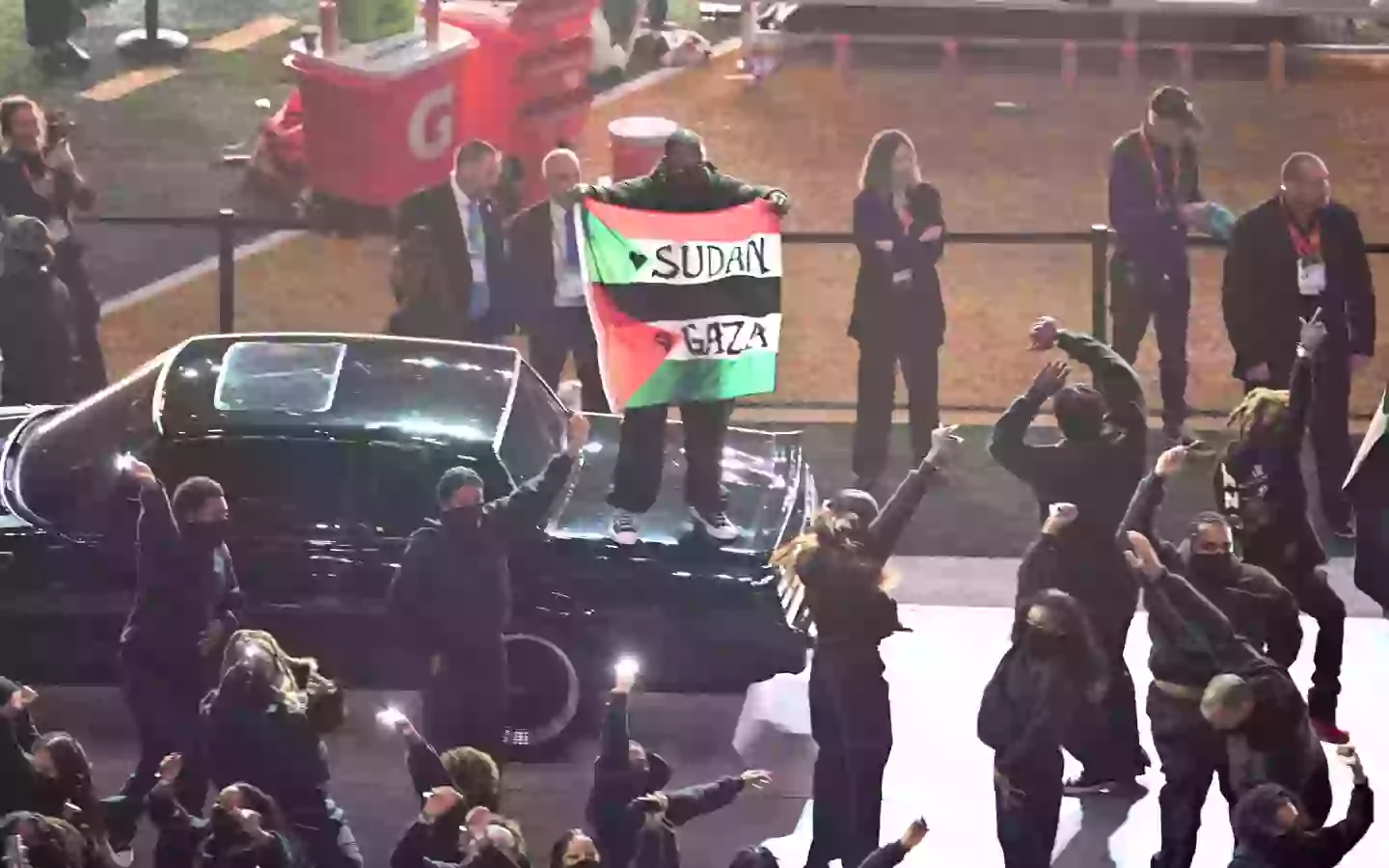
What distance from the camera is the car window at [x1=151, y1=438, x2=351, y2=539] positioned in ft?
20.9

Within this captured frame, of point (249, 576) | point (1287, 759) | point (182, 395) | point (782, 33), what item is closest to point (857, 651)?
point (1287, 759)

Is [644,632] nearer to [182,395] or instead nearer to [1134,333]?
[182,395]

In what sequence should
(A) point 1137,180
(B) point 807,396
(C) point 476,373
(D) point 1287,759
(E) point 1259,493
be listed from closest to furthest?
(D) point 1287,759 < (E) point 1259,493 < (C) point 476,373 < (A) point 1137,180 < (B) point 807,396

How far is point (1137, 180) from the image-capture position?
8203 mm

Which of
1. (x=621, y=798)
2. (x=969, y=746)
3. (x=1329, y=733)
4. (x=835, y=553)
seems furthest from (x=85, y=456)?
(x=1329, y=733)

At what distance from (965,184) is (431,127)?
2249 mm

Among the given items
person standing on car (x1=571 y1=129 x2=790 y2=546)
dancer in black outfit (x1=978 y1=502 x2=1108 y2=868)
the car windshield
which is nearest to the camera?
dancer in black outfit (x1=978 y1=502 x2=1108 y2=868)

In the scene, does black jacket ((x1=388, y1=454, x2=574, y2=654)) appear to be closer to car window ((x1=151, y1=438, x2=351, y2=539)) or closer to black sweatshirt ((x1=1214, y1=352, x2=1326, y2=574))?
car window ((x1=151, y1=438, x2=351, y2=539))

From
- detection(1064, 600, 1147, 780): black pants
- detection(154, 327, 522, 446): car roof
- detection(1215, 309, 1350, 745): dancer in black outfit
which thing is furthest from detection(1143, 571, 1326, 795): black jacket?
detection(154, 327, 522, 446): car roof

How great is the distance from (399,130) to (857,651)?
3.90 m

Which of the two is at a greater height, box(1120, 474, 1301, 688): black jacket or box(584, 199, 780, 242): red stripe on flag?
box(584, 199, 780, 242): red stripe on flag

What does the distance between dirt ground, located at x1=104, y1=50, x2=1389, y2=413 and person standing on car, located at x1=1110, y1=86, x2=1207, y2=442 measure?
130mm

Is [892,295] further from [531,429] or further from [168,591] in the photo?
[168,591]

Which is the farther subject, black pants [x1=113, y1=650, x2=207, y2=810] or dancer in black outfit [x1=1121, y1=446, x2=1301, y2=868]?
black pants [x1=113, y1=650, x2=207, y2=810]
